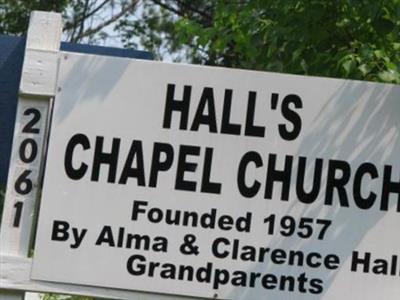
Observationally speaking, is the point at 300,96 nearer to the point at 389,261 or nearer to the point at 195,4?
the point at 389,261

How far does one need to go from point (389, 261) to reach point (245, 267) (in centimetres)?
51

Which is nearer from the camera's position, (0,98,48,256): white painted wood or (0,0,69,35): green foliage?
(0,98,48,256): white painted wood

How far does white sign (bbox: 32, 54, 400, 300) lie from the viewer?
3725 millimetres

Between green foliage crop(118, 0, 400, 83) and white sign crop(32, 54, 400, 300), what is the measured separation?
20.0 inches

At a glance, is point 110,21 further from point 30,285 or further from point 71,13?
point 30,285

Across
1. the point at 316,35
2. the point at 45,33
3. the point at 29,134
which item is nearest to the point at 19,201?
the point at 29,134

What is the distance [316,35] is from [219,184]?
1.13 meters

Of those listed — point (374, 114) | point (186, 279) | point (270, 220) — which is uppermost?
point (374, 114)

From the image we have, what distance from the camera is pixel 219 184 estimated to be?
376cm

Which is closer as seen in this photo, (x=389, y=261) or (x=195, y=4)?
(x=389, y=261)

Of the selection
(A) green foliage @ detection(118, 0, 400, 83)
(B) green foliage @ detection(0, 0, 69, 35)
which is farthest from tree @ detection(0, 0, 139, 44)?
(A) green foliage @ detection(118, 0, 400, 83)

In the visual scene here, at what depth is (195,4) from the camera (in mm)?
16656

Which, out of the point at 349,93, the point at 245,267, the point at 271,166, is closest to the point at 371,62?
the point at 349,93

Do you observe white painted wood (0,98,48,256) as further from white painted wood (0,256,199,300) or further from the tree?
the tree
